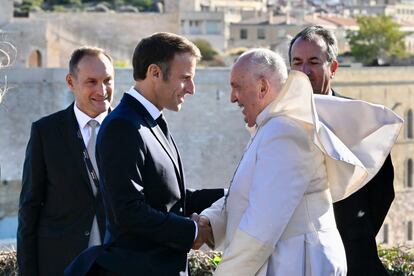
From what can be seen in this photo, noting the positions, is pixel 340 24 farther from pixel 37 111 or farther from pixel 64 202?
pixel 64 202

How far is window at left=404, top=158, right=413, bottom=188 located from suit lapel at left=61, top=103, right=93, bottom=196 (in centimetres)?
3392

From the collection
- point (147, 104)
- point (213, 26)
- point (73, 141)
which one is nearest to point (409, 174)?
point (213, 26)

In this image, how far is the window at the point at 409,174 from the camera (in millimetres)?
39128

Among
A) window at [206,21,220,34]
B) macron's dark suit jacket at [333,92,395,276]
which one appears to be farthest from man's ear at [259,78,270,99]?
window at [206,21,220,34]

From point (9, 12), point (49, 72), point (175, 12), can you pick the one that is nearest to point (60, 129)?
point (49, 72)

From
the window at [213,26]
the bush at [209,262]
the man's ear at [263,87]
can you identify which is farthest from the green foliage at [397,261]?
the window at [213,26]

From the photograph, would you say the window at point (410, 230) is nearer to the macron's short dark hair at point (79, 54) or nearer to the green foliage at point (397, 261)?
the green foliage at point (397, 261)

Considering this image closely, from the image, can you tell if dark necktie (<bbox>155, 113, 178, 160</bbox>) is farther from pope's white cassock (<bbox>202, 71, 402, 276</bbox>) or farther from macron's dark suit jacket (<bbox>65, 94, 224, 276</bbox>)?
pope's white cassock (<bbox>202, 71, 402, 276</bbox>)

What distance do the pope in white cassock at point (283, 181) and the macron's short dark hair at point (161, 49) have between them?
8.0 inches

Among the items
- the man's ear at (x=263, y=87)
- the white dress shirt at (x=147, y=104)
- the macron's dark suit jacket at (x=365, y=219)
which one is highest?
the man's ear at (x=263, y=87)

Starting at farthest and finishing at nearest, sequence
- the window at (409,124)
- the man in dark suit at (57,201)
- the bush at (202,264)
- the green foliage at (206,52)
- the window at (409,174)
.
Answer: the green foliage at (206,52) → the window at (409,174) → the window at (409,124) → the bush at (202,264) → the man in dark suit at (57,201)

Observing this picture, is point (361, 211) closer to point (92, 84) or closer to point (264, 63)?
point (264, 63)

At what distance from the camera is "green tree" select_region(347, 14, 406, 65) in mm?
54156

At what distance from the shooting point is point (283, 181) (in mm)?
4566
